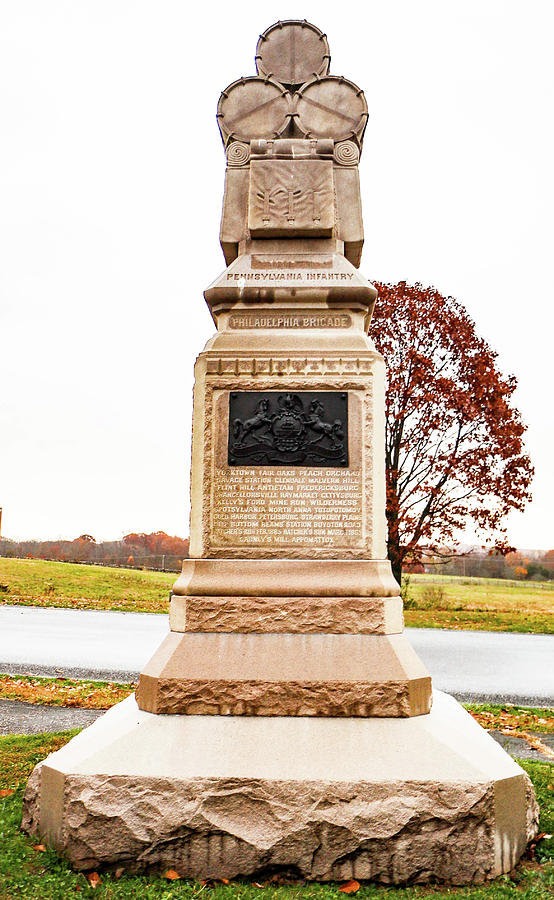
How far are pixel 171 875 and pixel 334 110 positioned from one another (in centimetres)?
544

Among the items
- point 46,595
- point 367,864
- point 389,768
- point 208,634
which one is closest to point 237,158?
point 208,634

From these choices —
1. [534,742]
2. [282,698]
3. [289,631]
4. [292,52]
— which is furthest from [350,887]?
[292,52]

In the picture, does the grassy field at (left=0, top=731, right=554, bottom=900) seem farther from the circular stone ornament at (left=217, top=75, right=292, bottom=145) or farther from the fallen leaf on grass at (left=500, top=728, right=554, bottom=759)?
the circular stone ornament at (left=217, top=75, right=292, bottom=145)

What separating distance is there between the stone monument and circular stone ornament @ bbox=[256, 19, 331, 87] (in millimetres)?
15

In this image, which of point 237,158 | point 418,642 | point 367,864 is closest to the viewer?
point 367,864

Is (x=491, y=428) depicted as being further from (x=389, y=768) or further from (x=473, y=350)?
(x=389, y=768)

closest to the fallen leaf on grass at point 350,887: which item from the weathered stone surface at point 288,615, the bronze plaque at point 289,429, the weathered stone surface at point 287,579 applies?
the weathered stone surface at point 288,615

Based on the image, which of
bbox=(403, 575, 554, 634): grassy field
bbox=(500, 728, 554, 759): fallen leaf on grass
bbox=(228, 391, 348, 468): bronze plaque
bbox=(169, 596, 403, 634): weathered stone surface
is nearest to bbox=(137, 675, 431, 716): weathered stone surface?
bbox=(169, 596, 403, 634): weathered stone surface

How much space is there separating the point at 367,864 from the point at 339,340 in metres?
3.22

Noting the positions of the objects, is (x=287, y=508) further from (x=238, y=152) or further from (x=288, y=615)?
(x=238, y=152)

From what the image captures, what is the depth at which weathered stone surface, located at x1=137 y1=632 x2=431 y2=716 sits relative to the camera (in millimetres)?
4316

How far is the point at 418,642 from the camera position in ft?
49.6

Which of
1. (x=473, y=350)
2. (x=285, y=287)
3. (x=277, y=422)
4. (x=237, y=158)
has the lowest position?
(x=277, y=422)

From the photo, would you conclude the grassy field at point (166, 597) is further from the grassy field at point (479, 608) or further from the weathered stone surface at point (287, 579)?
the weathered stone surface at point (287, 579)
